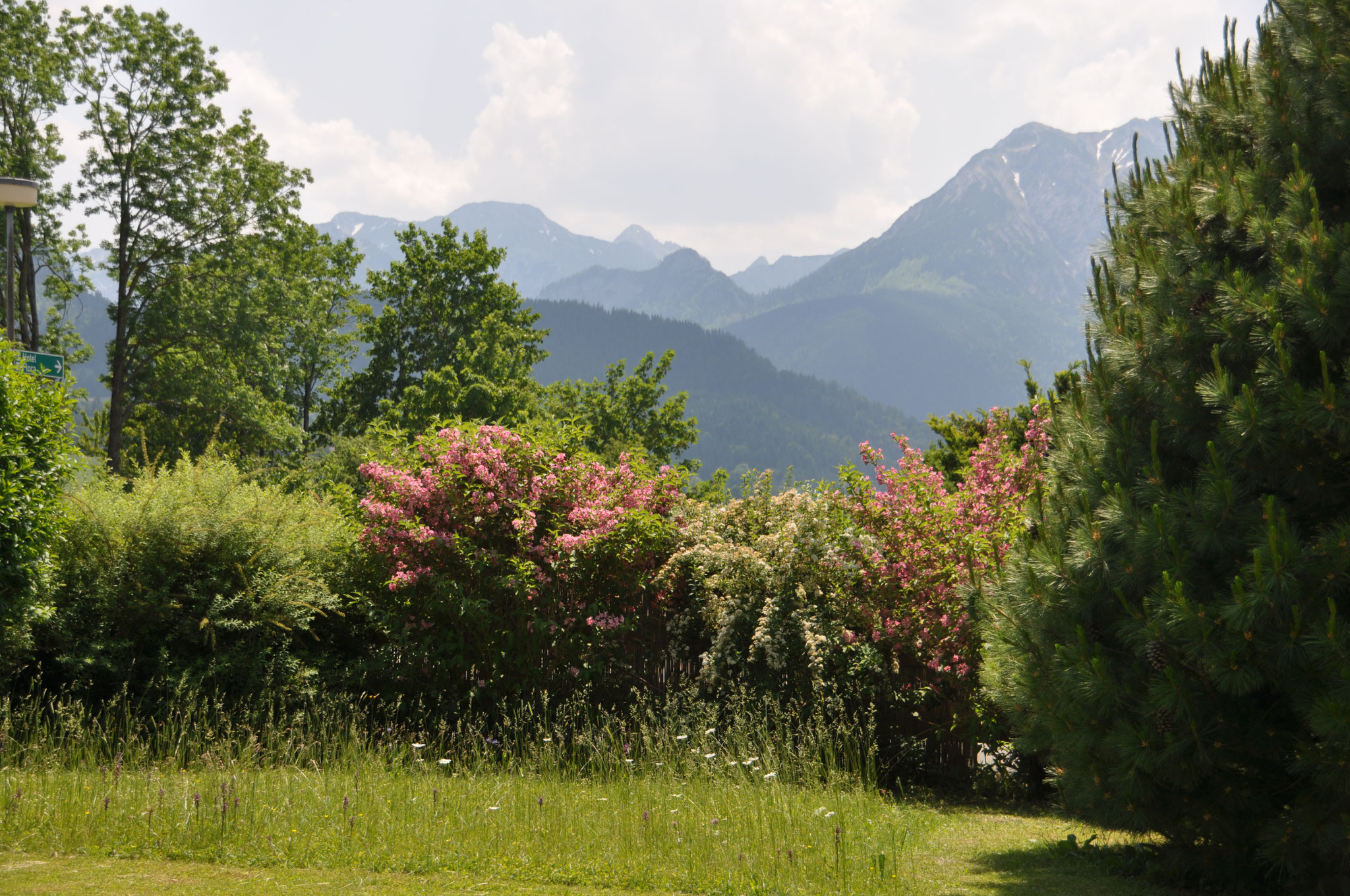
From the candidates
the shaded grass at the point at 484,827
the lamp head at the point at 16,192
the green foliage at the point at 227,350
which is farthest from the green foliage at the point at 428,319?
the shaded grass at the point at 484,827

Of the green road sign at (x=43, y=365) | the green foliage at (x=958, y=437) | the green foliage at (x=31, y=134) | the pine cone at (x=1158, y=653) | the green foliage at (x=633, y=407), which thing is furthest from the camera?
the green foliage at (x=633, y=407)

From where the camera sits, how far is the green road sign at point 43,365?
8.76 m

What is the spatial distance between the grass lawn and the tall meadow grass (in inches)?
2.5

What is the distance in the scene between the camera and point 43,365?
9188mm

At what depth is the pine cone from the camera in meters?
4.90

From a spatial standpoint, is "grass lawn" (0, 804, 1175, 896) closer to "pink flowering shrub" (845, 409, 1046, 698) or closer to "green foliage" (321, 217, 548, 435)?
"pink flowering shrub" (845, 409, 1046, 698)

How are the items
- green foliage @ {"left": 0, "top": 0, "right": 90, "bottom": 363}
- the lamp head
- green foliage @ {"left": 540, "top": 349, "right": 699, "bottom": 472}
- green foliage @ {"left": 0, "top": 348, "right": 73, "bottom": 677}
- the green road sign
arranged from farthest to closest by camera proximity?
green foliage @ {"left": 540, "top": 349, "right": 699, "bottom": 472}
green foliage @ {"left": 0, "top": 0, "right": 90, "bottom": 363}
the lamp head
the green road sign
green foliage @ {"left": 0, "top": 348, "right": 73, "bottom": 677}

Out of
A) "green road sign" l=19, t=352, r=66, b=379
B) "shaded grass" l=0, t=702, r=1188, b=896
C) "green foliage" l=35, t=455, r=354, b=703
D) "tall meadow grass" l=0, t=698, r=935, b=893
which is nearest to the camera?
"shaded grass" l=0, t=702, r=1188, b=896

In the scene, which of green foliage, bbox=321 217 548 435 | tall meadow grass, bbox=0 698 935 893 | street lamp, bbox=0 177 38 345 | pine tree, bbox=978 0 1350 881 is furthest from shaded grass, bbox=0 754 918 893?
green foliage, bbox=321 217 548 435

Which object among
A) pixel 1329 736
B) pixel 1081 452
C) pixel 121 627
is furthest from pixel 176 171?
pixel 1329 736

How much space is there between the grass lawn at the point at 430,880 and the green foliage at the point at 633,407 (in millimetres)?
27020

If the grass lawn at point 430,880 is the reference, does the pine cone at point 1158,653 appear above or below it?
above

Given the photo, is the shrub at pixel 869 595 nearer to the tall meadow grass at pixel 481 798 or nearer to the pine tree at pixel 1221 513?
the tall meadow grass at pixel 481 798

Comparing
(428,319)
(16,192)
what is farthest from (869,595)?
(428,319)
